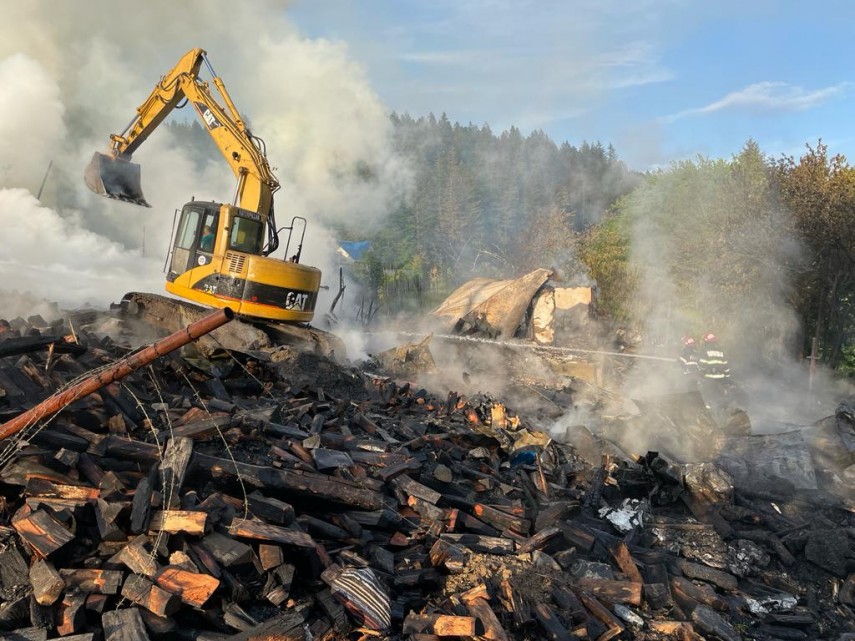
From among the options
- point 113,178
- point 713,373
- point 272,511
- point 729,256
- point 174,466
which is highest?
point 729,256

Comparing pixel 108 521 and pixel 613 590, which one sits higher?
pixel 108 521

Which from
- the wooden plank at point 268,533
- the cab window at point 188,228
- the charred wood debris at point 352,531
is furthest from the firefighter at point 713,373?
the wooden plank at point 268,533

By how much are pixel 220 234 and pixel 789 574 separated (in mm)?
10083

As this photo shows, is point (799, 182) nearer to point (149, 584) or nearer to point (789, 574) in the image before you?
point (789, 574)

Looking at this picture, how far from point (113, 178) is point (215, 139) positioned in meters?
2.21

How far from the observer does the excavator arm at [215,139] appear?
1195cm

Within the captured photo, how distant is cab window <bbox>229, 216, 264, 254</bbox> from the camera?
11070 millimetres

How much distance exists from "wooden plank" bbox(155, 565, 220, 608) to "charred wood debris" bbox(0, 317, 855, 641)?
1 cm

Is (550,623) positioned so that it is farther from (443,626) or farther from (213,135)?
(213,135)

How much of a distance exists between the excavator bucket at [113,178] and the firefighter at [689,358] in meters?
12.6

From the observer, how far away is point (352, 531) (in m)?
4.57

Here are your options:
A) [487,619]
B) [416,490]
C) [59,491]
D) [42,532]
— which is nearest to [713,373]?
[416,490]

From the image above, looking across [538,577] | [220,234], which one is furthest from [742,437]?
[220,234]

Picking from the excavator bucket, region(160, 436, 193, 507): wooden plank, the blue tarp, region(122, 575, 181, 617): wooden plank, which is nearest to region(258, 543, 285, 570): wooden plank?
region(122, 575, 181, 617): wooden plank
